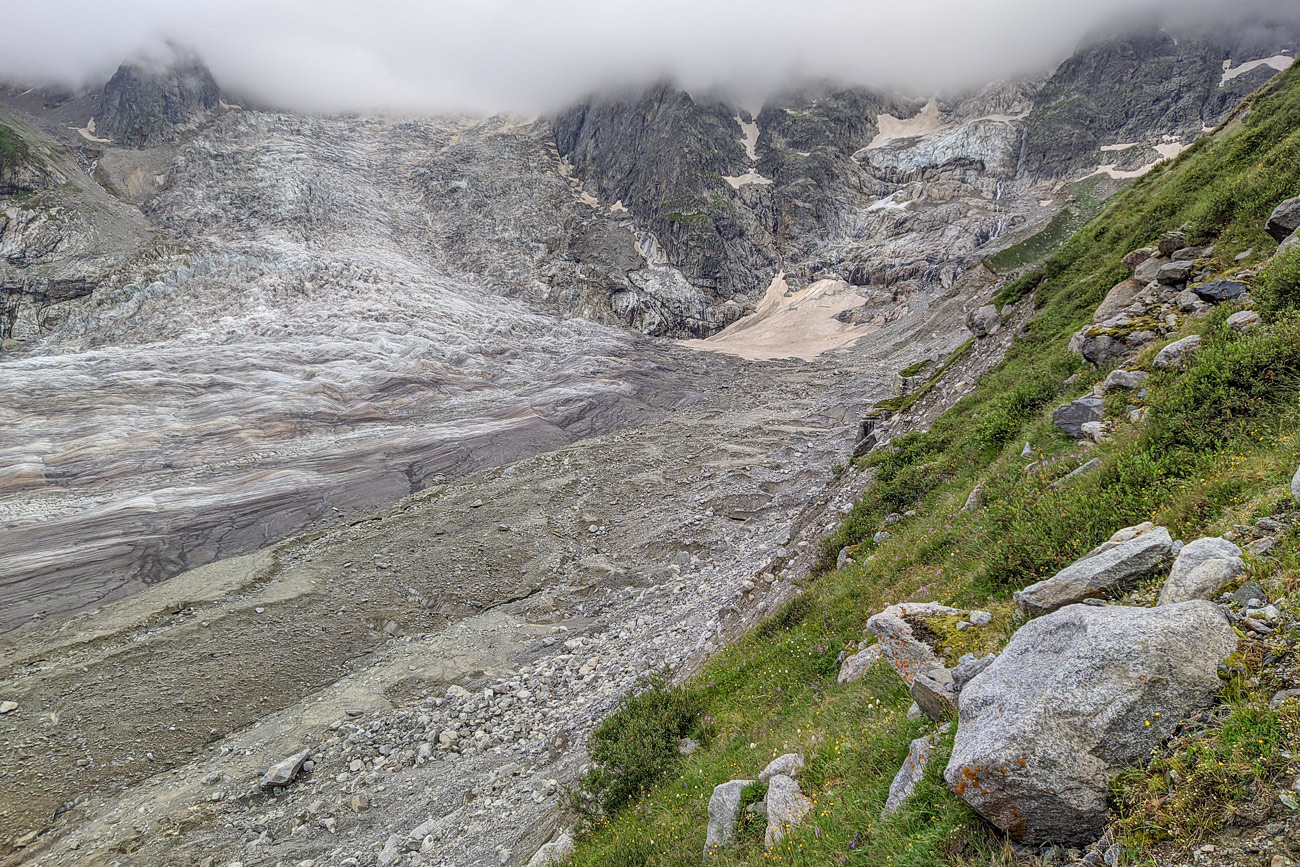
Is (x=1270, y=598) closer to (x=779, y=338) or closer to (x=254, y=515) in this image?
(x=254, y=515)

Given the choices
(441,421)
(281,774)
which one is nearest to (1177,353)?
(281,774)

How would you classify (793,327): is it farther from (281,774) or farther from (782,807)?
(782,807)

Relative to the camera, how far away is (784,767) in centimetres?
579

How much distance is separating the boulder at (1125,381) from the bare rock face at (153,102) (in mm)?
132886

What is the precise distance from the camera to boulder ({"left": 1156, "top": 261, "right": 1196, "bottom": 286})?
36.5 feet

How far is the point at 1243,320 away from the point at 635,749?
10.5 metres

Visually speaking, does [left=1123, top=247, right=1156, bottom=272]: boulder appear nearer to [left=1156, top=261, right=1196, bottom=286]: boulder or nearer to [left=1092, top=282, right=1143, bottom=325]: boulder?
[left=1092, top=282, right=1143, bottom=325]: boulder

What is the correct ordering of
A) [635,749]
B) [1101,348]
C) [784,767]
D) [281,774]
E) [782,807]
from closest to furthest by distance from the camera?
[782,807] → [784,767] → [635,749] → [1101,348] → [281,774]

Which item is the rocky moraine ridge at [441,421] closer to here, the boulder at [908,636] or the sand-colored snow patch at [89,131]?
the boulder at [908,636]

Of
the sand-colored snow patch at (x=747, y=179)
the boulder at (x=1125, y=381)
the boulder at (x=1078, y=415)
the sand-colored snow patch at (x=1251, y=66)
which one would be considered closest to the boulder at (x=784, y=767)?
the boulder at (x=1078, y=415)

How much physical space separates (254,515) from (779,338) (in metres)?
82.1

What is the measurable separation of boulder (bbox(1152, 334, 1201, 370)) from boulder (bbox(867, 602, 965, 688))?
5274 mm

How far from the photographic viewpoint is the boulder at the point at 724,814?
5637 millimetres

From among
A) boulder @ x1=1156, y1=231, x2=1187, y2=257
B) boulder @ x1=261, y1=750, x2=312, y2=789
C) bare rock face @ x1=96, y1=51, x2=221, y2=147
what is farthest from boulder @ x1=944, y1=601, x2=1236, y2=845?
bare rock face @ x1=96, y1=51, x2=221, y2=147
